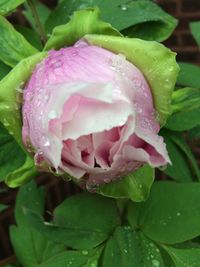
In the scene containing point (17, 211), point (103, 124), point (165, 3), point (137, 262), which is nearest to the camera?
point (103, 124)

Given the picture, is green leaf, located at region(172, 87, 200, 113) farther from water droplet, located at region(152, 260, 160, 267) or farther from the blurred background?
the blurred background

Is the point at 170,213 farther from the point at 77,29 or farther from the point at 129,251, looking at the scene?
the point at 77,29

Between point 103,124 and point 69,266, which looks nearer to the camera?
point 103,124

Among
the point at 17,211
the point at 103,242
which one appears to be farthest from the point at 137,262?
the point at 17,211

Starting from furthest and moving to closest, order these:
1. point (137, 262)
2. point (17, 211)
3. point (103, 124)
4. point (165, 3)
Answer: point (165, 3)
point (17, 211)
point (137, 262)
point (103, 124)

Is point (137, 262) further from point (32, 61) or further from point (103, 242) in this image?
point (32, 61)

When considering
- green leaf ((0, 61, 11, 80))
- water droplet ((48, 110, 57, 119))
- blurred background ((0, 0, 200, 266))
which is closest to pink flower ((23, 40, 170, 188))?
water droplet ((48, 110, 57, 119))

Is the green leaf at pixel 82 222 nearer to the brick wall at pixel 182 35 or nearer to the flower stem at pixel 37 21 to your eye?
the flower stem at pixel 37 21
